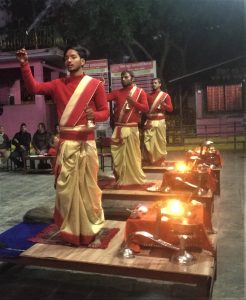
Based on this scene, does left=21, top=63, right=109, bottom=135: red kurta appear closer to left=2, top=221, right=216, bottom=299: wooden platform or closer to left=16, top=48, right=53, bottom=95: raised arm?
left=16, top=48, right=53, bottom=95: raised arm

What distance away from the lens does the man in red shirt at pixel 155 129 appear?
362 inches

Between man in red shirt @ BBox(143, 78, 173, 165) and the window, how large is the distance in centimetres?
931

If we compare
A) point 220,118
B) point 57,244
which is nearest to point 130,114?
point 57,244

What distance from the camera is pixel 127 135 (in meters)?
6.93

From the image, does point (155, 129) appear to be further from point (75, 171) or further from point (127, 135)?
point (75, 171)

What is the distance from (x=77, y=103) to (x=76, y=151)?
472 millimetres

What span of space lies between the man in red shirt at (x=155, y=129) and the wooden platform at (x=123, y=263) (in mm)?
4877

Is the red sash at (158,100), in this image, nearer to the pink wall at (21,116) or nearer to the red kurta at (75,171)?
the red kurta at (75,171)

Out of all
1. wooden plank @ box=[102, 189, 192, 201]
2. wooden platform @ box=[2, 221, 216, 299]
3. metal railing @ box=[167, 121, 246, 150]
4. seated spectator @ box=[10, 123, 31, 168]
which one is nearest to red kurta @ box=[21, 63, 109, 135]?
wooden platform @ box=[2, 221, 216, 299]

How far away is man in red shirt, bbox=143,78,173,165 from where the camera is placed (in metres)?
9.19

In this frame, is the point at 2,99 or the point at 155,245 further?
the point at 2,99

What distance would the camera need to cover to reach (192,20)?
20984 millimetres

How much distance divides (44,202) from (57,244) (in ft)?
12.5

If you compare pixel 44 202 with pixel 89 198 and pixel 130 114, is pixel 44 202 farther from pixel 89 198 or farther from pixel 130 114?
pixel 89 198
